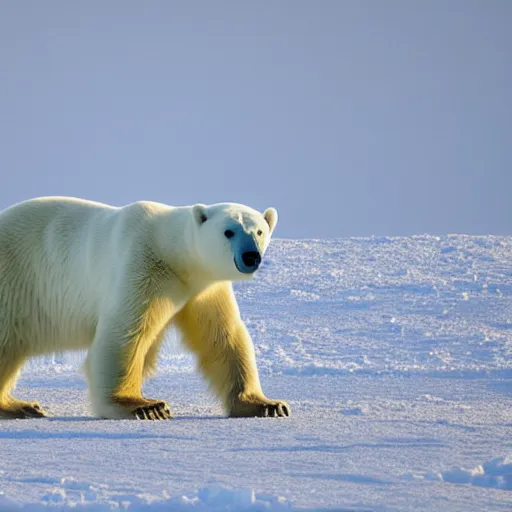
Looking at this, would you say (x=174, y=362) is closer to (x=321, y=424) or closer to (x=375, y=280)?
(x=375, y=280)

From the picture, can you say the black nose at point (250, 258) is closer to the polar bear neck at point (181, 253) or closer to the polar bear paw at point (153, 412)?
the polar bear neck at point (181, 253)

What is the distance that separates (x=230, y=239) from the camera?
17.7 feet

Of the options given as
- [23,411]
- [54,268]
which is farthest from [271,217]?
[23,411]

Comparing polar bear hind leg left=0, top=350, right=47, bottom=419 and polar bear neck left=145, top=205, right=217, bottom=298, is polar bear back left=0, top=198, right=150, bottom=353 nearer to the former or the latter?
polar bear hind leg left=0, top=350, right=47, bottom=419

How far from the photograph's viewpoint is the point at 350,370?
7.97 m

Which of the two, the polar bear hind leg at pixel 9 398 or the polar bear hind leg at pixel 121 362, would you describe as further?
the polar bear hind leg at pixel 9 398

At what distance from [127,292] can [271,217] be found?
0.96m

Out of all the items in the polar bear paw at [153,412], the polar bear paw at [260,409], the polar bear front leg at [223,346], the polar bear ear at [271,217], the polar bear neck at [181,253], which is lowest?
the polar bear paw at [153,412]

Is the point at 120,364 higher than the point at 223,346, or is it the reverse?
the point at 223,346

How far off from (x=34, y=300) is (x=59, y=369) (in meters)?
2.45

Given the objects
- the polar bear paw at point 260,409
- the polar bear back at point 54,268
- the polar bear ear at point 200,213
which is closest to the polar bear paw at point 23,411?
the polar bear back at point 54,268

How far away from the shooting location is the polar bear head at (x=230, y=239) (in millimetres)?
5332

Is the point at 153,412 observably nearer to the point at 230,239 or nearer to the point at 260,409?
the point at 260,409

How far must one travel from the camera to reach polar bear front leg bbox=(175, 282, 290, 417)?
591cm
